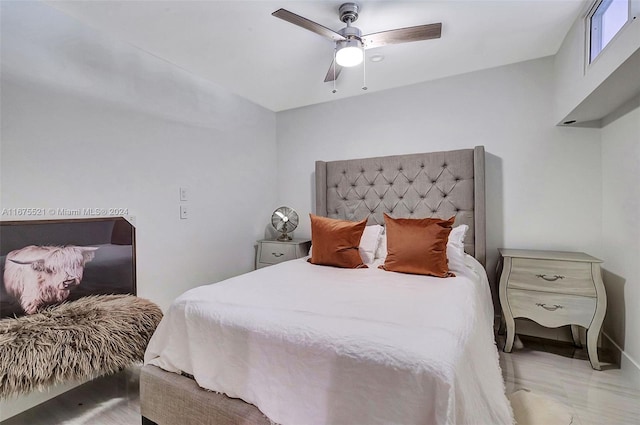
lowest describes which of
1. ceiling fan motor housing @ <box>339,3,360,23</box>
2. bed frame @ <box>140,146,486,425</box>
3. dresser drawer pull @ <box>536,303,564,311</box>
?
dresser drawer pull @ <box>536,303,564,311</box>

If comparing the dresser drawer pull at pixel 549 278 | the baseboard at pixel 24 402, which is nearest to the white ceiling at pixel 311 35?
the dresser drawer pull at pixel 549 278

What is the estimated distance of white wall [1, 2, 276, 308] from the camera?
5.24 ft

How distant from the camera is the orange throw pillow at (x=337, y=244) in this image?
7.22ft

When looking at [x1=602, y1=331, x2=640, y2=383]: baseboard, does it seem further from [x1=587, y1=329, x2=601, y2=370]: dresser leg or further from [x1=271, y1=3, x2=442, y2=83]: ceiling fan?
[x1=271, y1=3, x2=442, y2=83]: ceiling fan

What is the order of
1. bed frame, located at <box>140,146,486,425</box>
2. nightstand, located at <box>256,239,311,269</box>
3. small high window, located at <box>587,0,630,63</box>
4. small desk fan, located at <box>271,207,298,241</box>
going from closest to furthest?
small high window, located at <box>587,0,630,63</box>
bed frame, located at <box>140,146,486,425</box>
nightstand, located at <box>256,239,311,269</box>
small desk fan, located at <box>271,207,298,241</box>

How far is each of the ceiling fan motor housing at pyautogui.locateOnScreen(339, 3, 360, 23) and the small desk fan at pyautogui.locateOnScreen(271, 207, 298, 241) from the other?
1.86 m

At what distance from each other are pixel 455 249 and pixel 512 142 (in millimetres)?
1116

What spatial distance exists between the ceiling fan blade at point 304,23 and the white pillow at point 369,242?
1437 mm

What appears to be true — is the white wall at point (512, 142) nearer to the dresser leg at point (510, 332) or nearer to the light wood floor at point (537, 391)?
the dresser leg at point (510, 332)

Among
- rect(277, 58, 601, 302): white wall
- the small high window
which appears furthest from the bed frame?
the small high window

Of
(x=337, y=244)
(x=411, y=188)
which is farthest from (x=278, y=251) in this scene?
(x=411, y=188)

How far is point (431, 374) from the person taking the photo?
85 cm

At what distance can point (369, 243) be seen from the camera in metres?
2.43

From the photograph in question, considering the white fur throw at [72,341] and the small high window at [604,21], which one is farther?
the small high window at [604,21]
